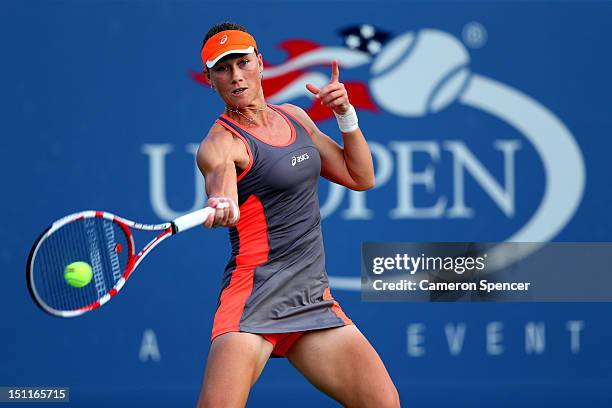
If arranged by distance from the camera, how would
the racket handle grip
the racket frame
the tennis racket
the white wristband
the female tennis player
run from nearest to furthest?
the racket frame, the racket handle grip, the tennis racket, the female tennis player, the white wristband

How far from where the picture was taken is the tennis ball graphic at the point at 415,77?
605cm

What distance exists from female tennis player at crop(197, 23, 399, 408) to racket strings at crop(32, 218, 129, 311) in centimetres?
46

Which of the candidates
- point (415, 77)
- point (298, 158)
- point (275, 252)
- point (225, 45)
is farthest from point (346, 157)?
point (415, 77)

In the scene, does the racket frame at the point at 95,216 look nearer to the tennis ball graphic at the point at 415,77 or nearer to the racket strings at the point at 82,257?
the racket strings at the point at 82,257

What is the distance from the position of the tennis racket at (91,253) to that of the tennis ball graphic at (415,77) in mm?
1512

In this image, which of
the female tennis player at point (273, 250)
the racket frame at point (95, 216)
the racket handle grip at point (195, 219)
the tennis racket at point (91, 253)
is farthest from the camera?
the female tennis player at point (273, 250)

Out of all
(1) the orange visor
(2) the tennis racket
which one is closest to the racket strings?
(2) the tennis racket

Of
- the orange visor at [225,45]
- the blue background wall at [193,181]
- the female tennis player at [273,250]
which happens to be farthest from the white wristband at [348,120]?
the blue background wall at [193,181]

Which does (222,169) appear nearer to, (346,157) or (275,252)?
(275,252)

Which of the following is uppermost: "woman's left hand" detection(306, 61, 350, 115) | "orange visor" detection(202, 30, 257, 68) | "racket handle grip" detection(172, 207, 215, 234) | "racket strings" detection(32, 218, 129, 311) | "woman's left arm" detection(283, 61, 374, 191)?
"orange visor" detection(202, 30, 257, 68)

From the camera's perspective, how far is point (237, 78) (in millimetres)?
4305

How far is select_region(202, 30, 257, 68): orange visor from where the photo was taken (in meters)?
4.29

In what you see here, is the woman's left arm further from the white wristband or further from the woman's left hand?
the woman's left hand

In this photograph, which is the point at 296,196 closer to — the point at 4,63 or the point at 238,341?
the point at 238,341
